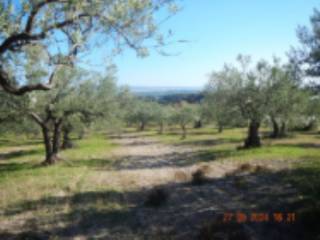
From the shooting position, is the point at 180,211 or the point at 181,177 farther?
the point at 181,177

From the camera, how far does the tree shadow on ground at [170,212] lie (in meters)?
6.94

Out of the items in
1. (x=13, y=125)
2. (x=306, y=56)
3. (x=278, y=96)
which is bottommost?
(x=13, y=125)

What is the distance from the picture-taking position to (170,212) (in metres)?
8.69

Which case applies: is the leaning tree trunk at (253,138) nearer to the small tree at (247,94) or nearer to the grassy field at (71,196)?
the small tree at (247,94)

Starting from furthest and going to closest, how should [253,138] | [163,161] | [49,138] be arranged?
[253,138] < [163,161] < [49,138]

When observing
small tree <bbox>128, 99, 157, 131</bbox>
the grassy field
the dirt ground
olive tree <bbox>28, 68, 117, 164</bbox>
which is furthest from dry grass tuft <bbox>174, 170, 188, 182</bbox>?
small tree <bbox>128, 99, 157, 131</bbox>

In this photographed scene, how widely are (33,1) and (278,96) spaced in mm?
19571

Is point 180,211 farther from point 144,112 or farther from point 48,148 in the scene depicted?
point 144,112

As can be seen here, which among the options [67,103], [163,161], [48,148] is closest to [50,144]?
[48,148]

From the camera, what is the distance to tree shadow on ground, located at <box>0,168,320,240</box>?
6.94 metres

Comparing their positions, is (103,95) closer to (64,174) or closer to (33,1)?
(64,174)

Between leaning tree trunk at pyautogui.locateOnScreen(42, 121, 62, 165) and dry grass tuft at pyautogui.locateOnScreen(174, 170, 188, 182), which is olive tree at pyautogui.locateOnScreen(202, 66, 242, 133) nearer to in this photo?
dry grass tuft at pyautogui.locateOnScreen(174, 170, 188, 182)

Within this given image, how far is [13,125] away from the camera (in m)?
20.4

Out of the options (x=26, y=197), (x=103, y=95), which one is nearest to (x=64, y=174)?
(x=26, y=197)
